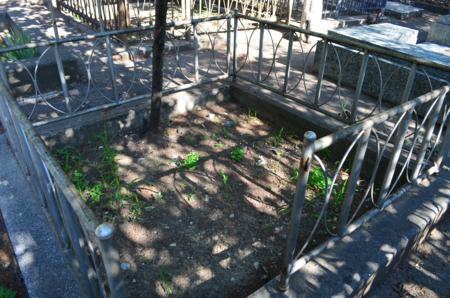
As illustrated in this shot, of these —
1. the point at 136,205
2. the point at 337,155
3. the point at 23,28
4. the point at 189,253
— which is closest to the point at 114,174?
the point at 136,205

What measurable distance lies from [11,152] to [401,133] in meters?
3.43

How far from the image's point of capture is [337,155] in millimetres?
3828

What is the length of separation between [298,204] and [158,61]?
2374 millimetres

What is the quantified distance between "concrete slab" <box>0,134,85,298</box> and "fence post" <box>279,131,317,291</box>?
1.22 metres

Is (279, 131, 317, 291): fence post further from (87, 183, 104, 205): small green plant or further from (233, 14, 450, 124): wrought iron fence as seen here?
(233, 14, 450, 124): wrought iron fence

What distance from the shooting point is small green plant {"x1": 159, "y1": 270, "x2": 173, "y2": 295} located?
8.04 ft

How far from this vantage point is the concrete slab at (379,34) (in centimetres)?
540

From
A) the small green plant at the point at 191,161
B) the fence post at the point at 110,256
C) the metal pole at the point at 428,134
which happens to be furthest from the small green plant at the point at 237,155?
the fence post at the point at 110,256

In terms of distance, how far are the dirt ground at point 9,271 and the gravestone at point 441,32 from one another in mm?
6718

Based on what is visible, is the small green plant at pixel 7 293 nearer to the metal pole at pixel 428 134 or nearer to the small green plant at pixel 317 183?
the small green plant at pixel 317 183

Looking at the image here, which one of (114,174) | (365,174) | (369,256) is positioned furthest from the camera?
(365,174)

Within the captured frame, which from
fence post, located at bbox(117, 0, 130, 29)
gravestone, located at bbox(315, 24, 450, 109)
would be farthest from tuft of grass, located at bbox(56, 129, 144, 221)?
fence post, located at bbox(117, 0, 130, 29)

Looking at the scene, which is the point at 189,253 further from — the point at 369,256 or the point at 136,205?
the point at 369,256

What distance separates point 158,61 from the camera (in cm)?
376
